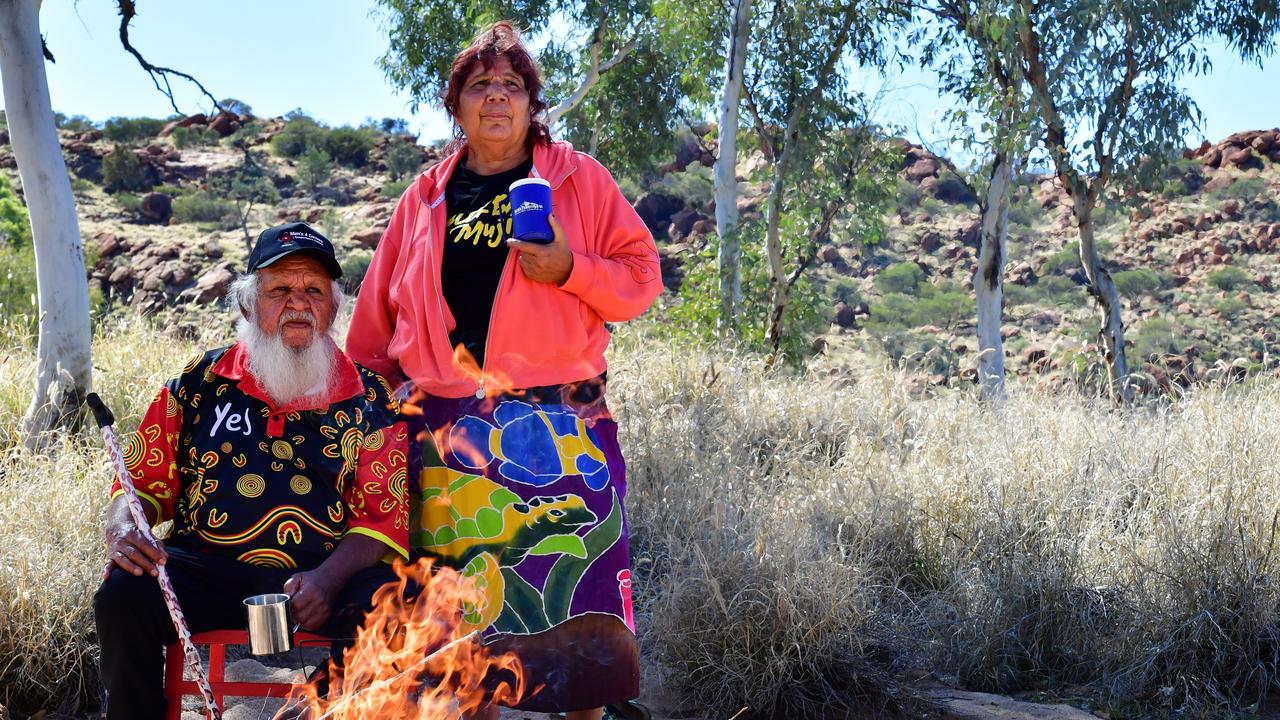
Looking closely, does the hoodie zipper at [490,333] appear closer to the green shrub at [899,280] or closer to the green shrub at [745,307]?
the green shrub at [745,307]

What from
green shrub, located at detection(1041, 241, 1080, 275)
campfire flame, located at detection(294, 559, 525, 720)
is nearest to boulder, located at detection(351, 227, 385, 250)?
green shrub, located at detection(1041, 241, 1080, 275)

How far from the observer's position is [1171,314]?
23.5 m

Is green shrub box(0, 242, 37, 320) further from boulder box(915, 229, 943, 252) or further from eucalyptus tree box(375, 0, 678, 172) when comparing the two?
boulder box(915, 229, 943, 252)

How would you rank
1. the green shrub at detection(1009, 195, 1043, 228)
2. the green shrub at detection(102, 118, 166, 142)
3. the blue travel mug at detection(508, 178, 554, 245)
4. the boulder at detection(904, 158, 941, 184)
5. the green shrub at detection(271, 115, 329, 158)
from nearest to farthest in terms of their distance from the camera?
the blue travel mug at detection(508, 178, 554, 245), the green shrub at detection(1009, 195, 1043, 228), the boulder at detection(904, 158, 941, 184), the green shrub at detection(271, 115, 329, 158), the green shrub at detection(102, 118, 166, 142)

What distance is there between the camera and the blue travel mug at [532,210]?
8.84 ft

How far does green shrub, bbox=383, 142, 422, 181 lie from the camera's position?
33750 mm

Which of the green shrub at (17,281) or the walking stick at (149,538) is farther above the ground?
the green shrub at (17,281)

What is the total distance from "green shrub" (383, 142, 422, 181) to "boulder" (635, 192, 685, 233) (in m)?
7.44

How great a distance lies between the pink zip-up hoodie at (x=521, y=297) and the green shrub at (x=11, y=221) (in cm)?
1756

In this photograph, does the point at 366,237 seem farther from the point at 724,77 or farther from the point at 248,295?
the point at 248,295

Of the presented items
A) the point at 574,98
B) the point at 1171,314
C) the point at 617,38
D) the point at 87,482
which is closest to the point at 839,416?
the point at 87,482

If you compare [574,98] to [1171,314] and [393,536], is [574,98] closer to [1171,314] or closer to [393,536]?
[393,536]

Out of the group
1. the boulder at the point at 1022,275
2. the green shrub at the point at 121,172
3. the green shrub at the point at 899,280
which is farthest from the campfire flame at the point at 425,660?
the green shrub at the point at 121,172

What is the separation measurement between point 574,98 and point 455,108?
10.2 metres
